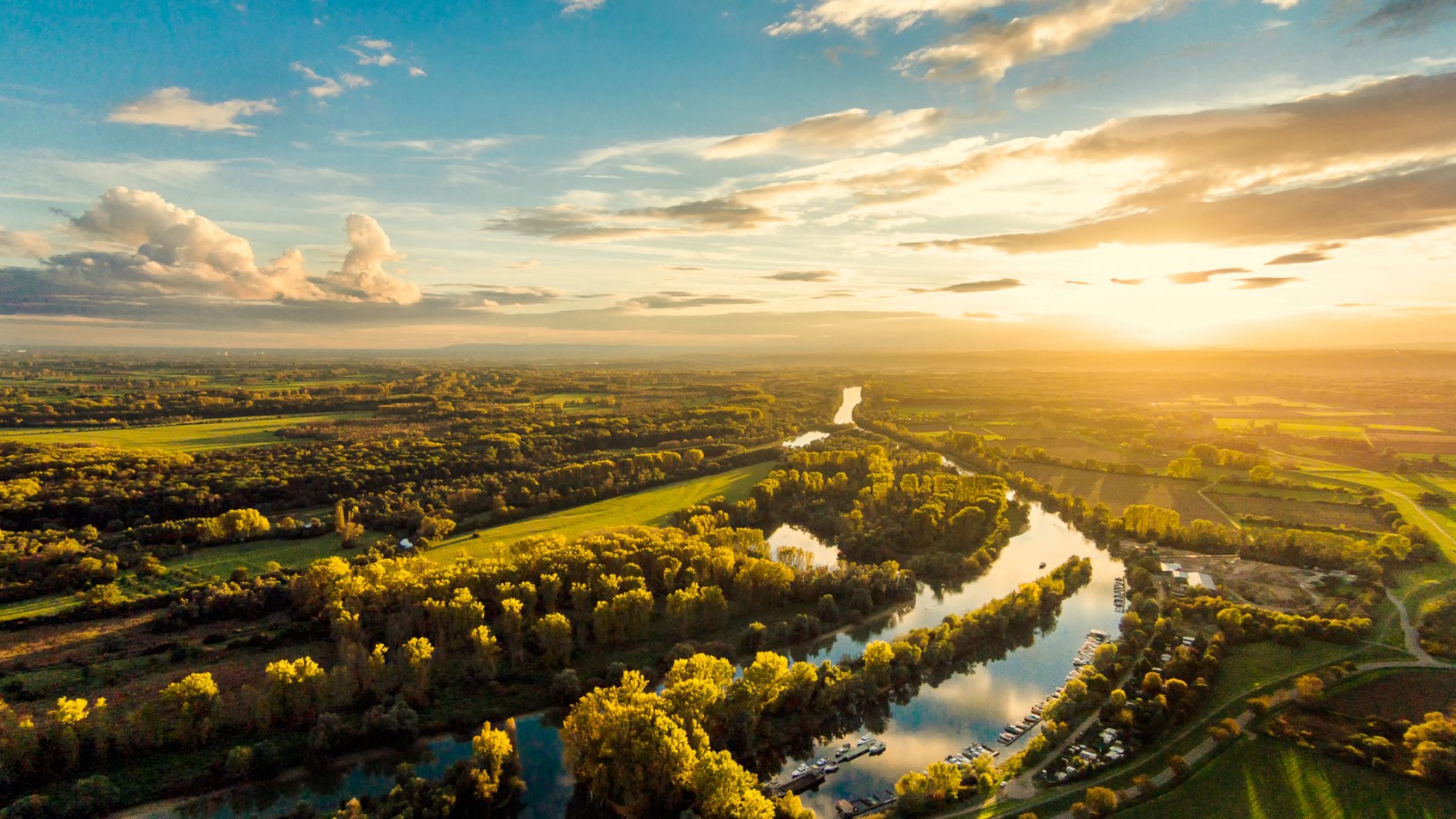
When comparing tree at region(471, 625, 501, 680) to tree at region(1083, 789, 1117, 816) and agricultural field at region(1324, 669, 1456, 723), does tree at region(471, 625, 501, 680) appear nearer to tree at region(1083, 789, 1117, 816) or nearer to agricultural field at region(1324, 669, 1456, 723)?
tree at region(1083, 789, 1117, 816)

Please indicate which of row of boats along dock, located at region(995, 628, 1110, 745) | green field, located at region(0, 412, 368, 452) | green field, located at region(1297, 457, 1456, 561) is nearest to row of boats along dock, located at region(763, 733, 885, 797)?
row of boats along dock, located at region(995, 628, 1110, 745)

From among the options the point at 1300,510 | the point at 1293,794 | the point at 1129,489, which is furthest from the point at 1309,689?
the point at 1129,489

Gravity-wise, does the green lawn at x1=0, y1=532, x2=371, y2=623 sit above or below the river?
above

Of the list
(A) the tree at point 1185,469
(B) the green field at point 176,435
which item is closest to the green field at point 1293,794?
(A) the tree at point 1185,469

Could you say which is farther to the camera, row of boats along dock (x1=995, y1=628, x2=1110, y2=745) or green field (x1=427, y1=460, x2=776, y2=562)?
green field (x1=427, y1=460, x2=776, y2=562)

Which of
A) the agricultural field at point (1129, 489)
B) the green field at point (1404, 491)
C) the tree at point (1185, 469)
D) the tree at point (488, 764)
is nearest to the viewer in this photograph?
the tree at point (488, 764)

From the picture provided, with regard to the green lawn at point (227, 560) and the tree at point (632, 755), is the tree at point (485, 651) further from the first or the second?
the green lawn at point (227, 560)

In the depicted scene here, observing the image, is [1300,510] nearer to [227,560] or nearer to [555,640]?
[555,640]
